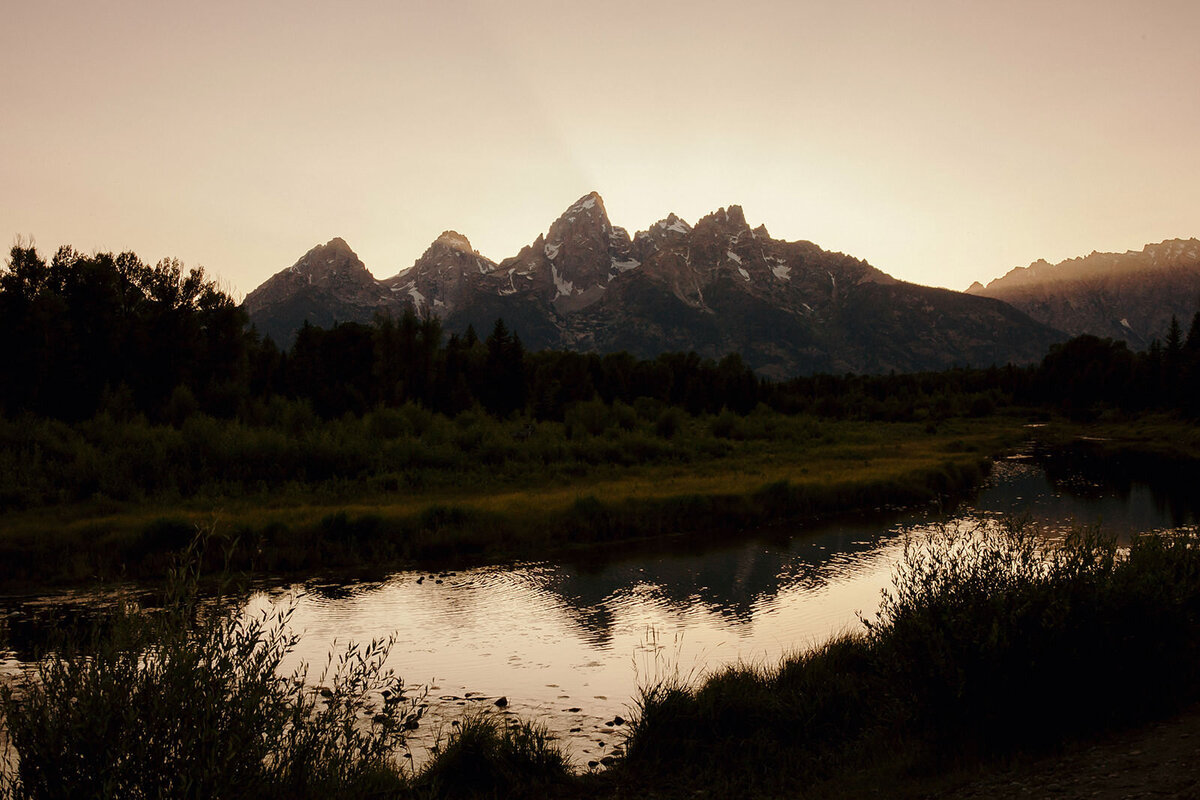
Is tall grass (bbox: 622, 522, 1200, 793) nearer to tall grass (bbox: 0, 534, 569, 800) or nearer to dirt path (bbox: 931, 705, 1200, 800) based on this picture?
dirt path (bbox: 931, 705, 1200, 800)

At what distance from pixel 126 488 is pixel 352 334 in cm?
5202

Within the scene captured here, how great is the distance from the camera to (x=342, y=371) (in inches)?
3130

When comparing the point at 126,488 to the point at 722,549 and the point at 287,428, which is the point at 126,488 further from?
the point at 722,549

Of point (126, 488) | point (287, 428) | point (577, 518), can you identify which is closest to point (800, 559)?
point (577, 518)

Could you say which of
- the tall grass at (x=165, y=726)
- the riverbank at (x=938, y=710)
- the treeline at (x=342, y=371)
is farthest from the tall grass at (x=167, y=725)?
the treeline at (x=342, y=371)

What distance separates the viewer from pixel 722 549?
30.0 metres

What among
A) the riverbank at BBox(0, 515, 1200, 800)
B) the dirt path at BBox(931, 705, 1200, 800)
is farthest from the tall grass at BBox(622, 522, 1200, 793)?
the dirt path at BBox(931, 705, 1200, 800)

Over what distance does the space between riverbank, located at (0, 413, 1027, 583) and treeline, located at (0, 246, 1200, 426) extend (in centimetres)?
1150

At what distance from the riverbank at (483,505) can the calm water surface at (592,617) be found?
2346 mm

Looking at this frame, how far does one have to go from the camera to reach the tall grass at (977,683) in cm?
971

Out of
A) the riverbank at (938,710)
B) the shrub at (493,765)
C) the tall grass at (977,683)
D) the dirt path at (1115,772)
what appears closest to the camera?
the dirt path at (1115,772)

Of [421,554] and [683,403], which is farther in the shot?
[683,403]

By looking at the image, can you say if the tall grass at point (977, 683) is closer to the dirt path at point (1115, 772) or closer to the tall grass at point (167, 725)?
the dirt path at point (1115, 772)

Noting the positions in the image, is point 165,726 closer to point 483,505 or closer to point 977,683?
point 977,683
